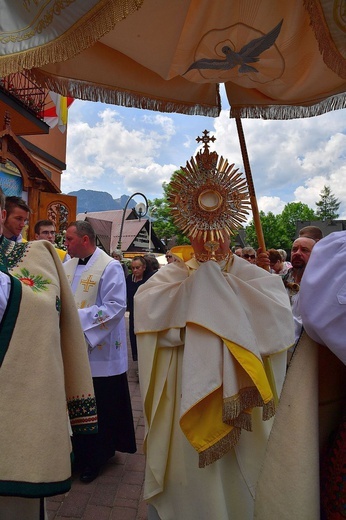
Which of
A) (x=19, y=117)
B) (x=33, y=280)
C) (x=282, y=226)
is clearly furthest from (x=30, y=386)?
(x=282, y=226)

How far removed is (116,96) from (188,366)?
2277 mm

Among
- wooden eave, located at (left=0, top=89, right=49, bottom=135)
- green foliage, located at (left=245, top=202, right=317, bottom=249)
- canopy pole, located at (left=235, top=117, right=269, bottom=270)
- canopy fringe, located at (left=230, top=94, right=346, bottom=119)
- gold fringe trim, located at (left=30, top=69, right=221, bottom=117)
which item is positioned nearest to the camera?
canopy pole, located at (left=235, top=117, right=269, bottom=270)

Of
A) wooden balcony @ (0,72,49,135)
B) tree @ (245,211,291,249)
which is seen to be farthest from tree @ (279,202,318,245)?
wooden balcony @ (0,72,49,135)

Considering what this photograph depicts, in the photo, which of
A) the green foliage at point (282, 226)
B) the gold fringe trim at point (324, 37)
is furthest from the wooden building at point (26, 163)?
the green foliage at point (282, 226)

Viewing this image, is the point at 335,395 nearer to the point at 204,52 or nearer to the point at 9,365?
the point at 9,365

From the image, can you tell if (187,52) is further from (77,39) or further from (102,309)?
(102,309)

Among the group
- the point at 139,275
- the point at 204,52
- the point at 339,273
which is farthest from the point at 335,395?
the point at 139,275

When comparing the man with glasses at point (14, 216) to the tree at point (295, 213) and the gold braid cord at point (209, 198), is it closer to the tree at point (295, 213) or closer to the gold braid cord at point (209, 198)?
the gold braid cord at point (209, 198)

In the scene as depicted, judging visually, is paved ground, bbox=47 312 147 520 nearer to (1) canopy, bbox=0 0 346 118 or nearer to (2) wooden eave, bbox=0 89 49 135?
(1) canopy, bbox=0 0 346 118

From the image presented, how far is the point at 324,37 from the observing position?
6.13ft

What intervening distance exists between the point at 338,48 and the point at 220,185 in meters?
0.94

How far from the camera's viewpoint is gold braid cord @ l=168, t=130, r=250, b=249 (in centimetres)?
235

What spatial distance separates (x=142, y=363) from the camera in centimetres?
239

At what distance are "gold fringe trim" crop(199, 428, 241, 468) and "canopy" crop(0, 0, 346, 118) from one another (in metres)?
1.99
